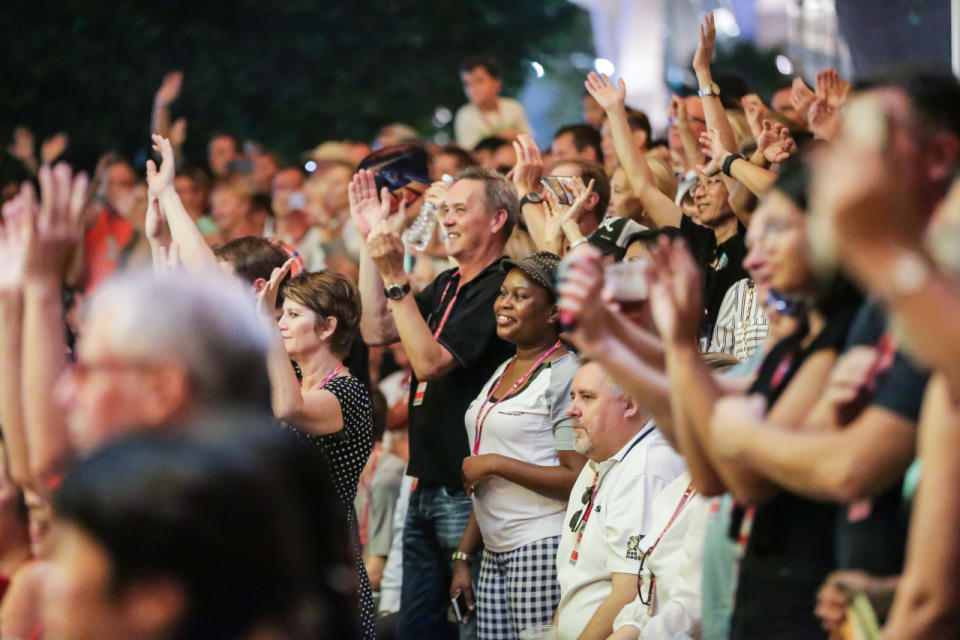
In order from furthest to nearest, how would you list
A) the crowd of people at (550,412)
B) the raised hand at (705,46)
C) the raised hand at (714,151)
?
the raised hand at (705,46)
the raised hand at (714,151)
the crowd of people at (550,412)

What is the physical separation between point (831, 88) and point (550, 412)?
5.08 feet

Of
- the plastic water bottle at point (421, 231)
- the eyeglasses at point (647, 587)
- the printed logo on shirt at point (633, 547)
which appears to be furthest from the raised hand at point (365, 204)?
the eyeglasses at point (647, 587)

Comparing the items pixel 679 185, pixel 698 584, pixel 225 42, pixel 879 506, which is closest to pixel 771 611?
pixel 879 506

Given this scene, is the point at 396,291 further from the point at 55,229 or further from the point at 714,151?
the point at 55,229

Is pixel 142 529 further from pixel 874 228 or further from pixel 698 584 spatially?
pixel 698 584

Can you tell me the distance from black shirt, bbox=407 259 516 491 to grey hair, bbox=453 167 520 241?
29 cm

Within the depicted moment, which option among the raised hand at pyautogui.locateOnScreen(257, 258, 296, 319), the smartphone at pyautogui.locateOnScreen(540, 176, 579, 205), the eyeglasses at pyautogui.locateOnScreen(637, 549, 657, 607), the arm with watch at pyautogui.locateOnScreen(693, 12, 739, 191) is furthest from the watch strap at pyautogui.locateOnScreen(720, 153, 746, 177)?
the raised hand at pyautogui.locateOnScreen(257, 258, 296, 319)

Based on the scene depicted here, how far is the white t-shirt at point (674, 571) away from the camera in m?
3.19

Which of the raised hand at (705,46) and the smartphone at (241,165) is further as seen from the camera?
the smartphone at (241,165)

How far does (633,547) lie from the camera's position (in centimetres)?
371

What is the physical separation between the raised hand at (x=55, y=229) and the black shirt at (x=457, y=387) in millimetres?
2157

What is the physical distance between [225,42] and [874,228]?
40.1 feet

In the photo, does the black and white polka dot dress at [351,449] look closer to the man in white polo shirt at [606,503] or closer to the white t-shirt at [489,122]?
the man in white polo shirt at [606,503]

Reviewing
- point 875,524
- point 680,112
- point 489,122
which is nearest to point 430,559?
point 680,112
